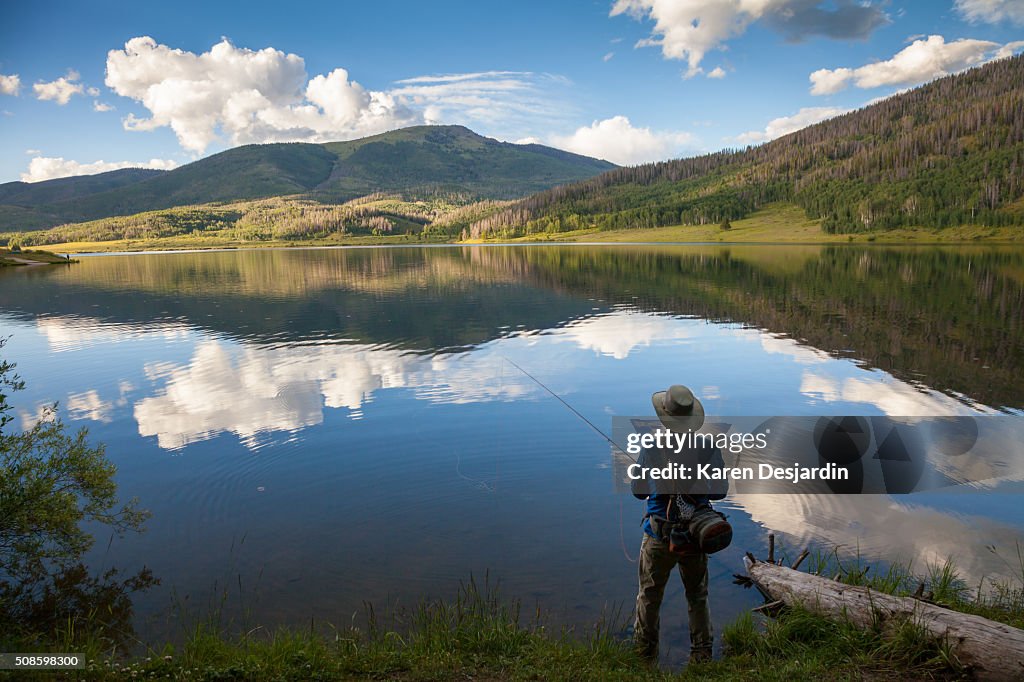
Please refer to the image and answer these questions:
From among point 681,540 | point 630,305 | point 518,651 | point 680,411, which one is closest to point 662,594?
point 681,540

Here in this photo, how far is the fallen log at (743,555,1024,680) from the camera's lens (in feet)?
20.5

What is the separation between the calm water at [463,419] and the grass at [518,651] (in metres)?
0.87

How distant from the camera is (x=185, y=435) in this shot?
1884cm

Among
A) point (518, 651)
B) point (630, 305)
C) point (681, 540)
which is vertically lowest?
point (518, 651)

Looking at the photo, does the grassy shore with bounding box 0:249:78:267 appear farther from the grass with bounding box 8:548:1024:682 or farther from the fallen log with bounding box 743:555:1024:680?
the fallen log with bounding box 743:555:1024:680

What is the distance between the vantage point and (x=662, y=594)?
805 cm

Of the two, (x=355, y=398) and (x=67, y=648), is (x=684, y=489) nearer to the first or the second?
(x=67, y=648)

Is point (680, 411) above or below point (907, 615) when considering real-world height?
above

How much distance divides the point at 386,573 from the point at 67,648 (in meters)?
4.53

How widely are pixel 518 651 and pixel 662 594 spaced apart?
80.9 inches

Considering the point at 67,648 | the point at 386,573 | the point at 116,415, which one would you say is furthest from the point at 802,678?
the point at 116,415

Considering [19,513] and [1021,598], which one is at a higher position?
[19,513]

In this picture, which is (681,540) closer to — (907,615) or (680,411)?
(680,411)

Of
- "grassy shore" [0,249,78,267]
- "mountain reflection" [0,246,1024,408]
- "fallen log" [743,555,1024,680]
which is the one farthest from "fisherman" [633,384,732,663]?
"grassy shore" [0,249,78,267]
